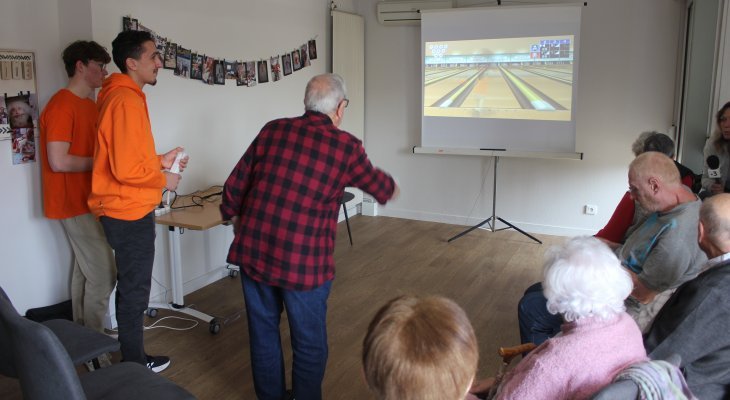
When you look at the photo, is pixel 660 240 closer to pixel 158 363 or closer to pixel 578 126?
pixel 158 363

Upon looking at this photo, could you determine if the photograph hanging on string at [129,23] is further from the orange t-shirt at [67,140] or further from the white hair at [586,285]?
the white hair at [586,285]

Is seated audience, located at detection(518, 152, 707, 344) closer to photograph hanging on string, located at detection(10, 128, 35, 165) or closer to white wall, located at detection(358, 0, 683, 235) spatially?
photograph hanging on string, located at detection(10, 128, 35, 165)

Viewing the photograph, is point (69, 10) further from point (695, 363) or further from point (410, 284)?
point (695, 363)

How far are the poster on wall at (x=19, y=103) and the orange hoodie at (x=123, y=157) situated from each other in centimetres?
70

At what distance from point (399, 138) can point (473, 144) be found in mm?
929

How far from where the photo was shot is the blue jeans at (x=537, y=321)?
7.90 feet

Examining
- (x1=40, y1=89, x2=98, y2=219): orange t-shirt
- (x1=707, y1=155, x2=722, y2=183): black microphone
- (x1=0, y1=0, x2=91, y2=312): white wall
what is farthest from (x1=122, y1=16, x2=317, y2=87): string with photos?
(x1=707, y1=155, x2=722, y2=183): black microphone

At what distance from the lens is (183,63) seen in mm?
3713

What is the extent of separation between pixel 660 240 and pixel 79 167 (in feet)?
8.50

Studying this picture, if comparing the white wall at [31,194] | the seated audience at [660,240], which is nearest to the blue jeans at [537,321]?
the seated audience at [660,240]

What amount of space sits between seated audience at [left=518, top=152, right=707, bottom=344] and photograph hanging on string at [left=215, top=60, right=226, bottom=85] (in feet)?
9.50

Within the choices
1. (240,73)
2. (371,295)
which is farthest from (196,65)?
(371,295)

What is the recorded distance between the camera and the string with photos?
3.56 metres

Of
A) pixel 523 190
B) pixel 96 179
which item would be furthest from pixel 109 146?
pixel 523 190
